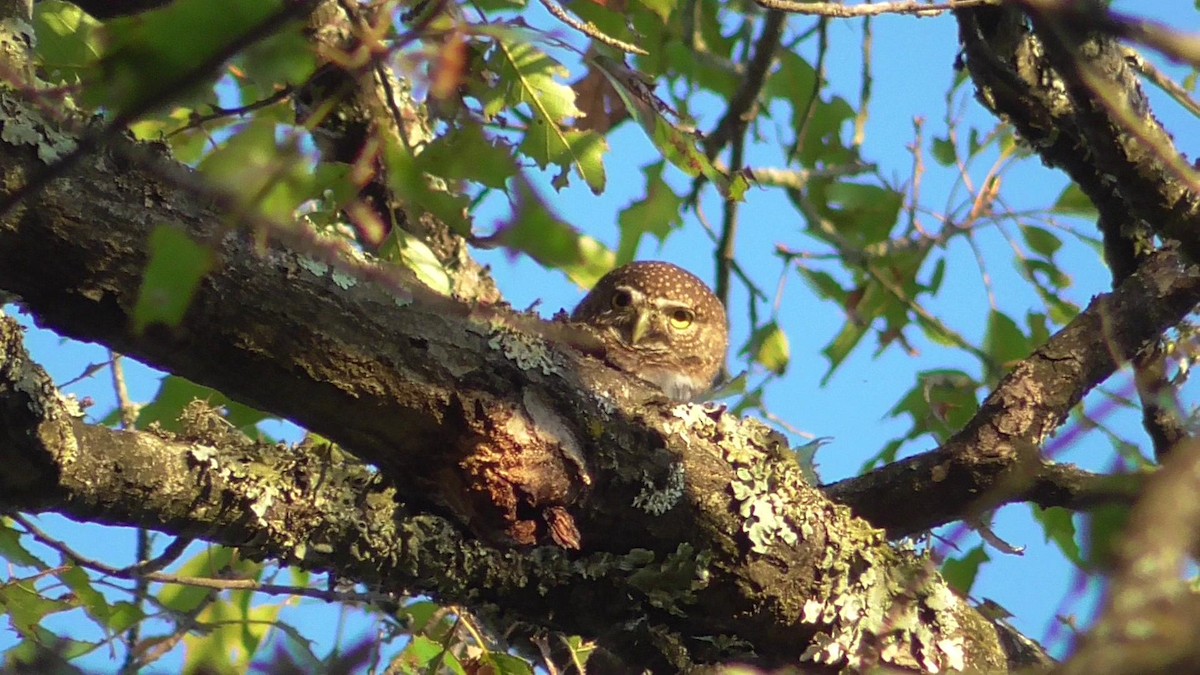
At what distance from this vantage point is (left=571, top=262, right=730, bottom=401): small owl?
4312 mm

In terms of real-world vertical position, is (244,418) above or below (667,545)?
above

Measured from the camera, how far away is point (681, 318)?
14.6 feet

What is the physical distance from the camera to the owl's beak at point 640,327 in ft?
14.1

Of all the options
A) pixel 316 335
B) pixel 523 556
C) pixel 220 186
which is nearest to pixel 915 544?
pixel 523 556

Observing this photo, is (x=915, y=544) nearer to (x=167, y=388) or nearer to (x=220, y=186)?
(x=167, y=388)

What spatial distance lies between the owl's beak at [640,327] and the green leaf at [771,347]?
55 cm

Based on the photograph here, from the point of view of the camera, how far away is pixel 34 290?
59.6 inches

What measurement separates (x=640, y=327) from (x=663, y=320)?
0.11 m

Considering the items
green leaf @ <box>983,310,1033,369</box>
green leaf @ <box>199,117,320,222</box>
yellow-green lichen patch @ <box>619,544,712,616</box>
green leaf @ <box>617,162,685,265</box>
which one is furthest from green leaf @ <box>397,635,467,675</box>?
green leaf @ <box>983,310,1033,369</box>

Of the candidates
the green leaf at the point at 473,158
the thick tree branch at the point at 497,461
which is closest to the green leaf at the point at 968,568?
the thick tree branch at the point at 497,461

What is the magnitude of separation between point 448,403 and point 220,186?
932 millimetres

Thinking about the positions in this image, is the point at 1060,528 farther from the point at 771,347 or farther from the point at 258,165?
the point at 258,165

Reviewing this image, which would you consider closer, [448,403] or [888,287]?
[448,403]

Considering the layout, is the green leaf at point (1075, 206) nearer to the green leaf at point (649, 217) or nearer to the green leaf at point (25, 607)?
the green leaf at point (649, 217)
